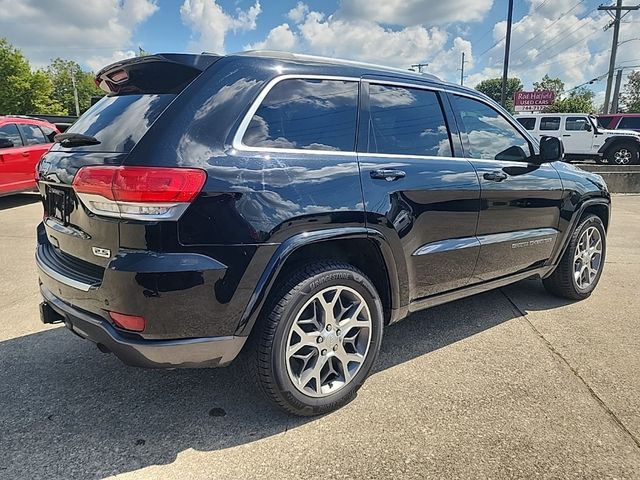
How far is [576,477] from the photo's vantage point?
2172mm

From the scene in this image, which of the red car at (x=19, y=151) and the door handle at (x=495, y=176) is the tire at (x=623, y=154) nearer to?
the door handle at (x=495, y=176)

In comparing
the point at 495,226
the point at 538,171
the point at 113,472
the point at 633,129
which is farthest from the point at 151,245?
the point at 633,129

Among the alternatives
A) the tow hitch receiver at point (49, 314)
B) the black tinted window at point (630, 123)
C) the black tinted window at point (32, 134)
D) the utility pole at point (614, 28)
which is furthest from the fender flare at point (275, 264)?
the utility pole at point (614, 28)

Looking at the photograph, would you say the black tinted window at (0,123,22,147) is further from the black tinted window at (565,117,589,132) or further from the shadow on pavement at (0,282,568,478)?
the black tinted window at (565,117,589,132)

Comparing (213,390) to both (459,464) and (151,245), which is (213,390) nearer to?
(151,245)

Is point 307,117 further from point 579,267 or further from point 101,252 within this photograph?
point 579,267

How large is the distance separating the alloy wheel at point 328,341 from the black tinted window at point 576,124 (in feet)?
60.0

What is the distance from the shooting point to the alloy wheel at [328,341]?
2541 millimetres

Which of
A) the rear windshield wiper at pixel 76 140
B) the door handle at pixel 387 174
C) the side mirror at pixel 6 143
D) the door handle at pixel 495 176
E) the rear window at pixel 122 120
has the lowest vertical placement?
the door handle at pixel 495 176

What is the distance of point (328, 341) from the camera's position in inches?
104

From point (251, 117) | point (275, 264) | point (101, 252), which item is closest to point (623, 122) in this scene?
point (251, 117)

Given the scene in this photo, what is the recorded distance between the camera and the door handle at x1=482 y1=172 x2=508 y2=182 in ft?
11.2

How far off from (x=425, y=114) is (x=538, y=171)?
1.30 m

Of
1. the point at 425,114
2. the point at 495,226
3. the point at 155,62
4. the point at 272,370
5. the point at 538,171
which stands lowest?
the point at 272,370
